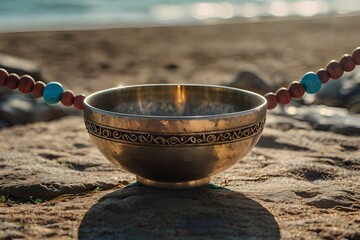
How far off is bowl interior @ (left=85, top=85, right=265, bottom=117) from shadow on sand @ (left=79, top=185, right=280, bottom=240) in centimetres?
53

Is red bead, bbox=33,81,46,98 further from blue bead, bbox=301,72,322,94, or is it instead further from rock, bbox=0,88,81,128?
rock, bbox=0,88,81,128

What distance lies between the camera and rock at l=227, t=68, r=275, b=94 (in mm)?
7090

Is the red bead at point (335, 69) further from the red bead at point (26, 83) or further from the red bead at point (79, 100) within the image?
the red bead at point (26, 83)

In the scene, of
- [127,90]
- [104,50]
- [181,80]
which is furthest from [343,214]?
[104,50]

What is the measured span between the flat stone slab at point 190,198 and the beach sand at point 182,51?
436cm

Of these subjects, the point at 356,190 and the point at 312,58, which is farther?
the point at 312,58

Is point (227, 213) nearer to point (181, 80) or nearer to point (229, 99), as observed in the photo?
point (229, 99)

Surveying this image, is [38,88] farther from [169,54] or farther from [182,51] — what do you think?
[182,51]

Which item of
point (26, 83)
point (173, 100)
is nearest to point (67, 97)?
point (26, 83)

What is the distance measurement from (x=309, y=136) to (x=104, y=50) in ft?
26.8

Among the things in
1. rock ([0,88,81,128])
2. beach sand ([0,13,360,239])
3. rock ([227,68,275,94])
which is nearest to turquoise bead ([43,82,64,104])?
beach sand ([0,13,360,239])

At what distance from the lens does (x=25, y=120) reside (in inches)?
233

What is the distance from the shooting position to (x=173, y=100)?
321 centimetres

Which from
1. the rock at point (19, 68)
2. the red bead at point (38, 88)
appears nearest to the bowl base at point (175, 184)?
the red bead at point (38, 88)
